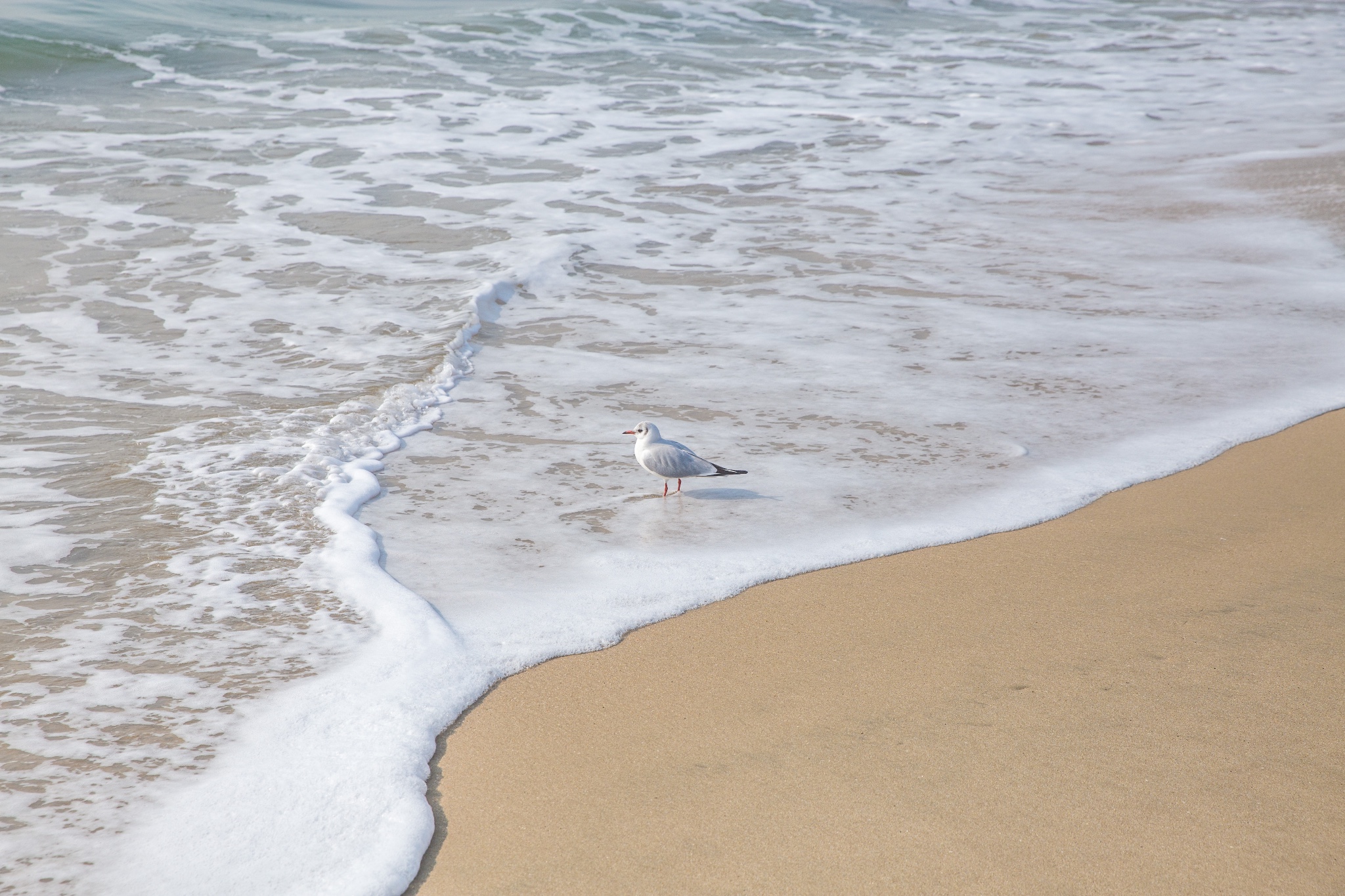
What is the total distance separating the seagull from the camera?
4147 mm

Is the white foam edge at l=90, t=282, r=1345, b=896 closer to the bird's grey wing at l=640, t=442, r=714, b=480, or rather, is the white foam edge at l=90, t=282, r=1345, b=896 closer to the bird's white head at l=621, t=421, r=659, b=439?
the bird's grey wing at l=640, t=442, r=714, b=480

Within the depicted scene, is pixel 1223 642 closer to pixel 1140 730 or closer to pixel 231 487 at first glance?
pixel 1140 730

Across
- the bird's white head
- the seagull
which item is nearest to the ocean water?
the seagull

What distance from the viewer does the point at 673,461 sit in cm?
416

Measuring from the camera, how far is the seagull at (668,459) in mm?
4147

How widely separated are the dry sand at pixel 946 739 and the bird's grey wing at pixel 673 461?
72 cm

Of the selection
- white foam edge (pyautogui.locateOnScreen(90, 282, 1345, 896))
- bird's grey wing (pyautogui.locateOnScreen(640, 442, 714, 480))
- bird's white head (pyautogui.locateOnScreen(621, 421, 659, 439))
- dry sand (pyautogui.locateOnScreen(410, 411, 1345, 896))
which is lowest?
white foam edge (pyautogui.locateOnScreen(90, 282, 1345, 896))

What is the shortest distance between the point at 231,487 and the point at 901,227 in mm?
6287

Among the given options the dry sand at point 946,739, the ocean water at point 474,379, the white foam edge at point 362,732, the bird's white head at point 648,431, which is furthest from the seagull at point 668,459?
the dry sand at point 946,739

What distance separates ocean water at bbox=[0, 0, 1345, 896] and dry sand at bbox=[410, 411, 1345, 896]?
0.64ft

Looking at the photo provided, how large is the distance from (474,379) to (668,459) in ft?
6.00

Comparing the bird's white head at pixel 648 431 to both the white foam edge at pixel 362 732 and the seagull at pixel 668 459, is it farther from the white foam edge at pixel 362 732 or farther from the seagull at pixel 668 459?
the white foam edge at pixel 362 732

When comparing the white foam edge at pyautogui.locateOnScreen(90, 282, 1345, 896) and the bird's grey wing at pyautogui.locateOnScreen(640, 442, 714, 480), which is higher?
the bird's grey wing at pyautogui.locateOnScreen(640, 442, 714, 480)

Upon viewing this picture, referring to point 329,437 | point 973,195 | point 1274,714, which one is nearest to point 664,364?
point 329,437
